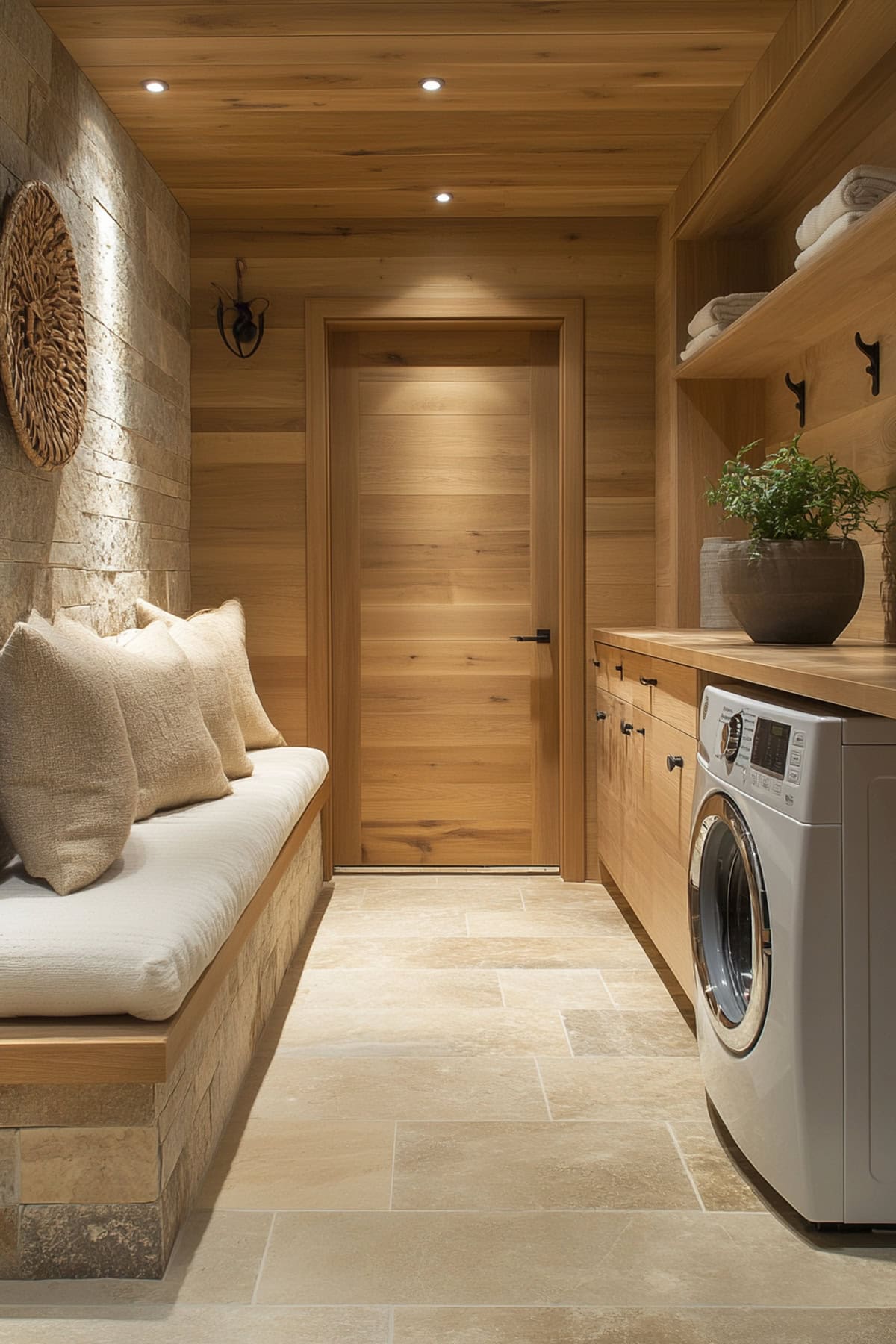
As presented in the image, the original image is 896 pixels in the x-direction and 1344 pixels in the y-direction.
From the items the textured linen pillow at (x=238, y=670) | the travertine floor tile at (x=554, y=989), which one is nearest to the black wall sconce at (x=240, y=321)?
the textured linen pillow at (x=238, y=670)

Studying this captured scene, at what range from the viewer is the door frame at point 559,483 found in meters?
4.24

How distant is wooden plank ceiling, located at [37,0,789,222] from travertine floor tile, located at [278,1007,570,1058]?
94.8 inches

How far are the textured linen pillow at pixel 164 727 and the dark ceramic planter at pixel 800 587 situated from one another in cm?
138

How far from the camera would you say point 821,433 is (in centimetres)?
333

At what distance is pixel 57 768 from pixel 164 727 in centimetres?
78

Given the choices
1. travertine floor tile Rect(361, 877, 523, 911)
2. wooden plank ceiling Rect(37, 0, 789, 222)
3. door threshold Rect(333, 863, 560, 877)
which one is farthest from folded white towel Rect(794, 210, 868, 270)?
door threshold Rect(333, 863, 560, 877)

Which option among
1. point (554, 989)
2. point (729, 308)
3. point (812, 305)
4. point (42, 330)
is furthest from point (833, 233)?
point (554, 989)

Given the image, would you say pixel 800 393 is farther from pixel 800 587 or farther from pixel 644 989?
pixel 644 989

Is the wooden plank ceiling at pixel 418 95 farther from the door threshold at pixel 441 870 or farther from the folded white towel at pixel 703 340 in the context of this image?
the door threshold at pixel 441 870

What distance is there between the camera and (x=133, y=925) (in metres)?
1.81

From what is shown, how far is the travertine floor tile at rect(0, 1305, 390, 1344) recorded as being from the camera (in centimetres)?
162

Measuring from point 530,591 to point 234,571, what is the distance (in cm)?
111

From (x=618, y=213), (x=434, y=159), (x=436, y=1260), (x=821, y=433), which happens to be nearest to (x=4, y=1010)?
(x=436, y=1260)

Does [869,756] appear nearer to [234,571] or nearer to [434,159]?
[434,159]
